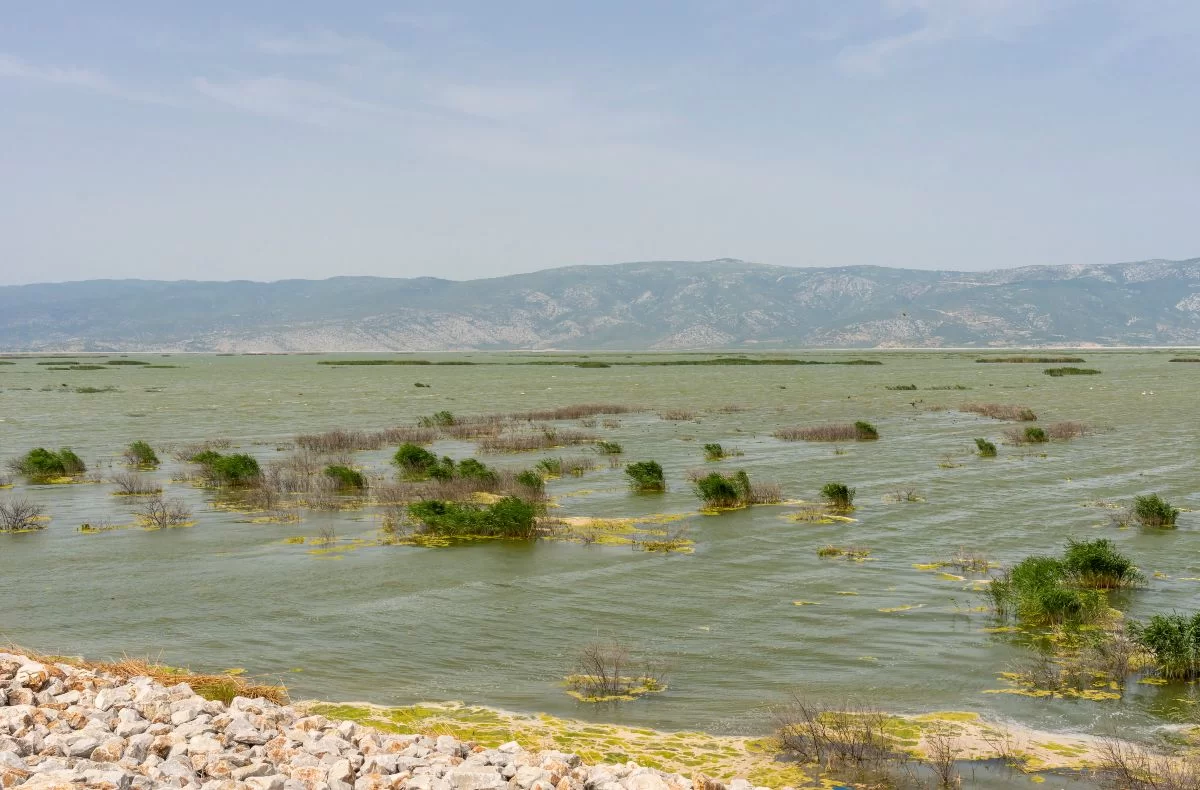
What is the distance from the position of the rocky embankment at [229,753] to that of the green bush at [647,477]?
16.8m

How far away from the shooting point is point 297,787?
23.4 feet

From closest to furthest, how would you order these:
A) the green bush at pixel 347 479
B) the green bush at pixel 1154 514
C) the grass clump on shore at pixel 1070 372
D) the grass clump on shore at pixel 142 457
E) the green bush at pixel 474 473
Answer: the green bush at pixel 1154 514 < the green bush at pixel 474 473 < the green bush at pixel 347 479 < the grass clump on shore at pixel 142 457 < the grass clump on shore at pixel 1070 372

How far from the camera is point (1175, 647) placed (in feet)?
36.1

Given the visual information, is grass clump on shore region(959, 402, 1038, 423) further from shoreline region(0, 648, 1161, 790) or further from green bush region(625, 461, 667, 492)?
shoreline region(0, 648, 1161, 790)

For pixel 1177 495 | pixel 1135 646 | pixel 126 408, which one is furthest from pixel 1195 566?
pixel 126 408

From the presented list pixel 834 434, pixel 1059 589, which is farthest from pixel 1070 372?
pixel 1059 589

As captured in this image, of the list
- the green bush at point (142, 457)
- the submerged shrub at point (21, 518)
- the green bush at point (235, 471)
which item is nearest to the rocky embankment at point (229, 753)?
the submerged shrub at point (21, 518)

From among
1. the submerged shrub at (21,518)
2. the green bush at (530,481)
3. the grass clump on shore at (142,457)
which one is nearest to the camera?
the submerged shrub at (21,518)

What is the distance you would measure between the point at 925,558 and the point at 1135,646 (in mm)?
5681

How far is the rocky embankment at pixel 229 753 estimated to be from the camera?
7.20 m

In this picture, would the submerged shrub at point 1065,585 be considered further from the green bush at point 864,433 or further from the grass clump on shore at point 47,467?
the grass clump on shore at point 47,467

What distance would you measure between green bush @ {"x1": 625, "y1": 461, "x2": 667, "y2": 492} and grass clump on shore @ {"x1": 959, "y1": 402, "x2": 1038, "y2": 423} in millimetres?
25415

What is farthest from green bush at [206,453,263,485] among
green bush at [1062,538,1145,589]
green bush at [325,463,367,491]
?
green bush at [1062,538,1145,589]

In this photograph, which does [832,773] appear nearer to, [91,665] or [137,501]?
[91,665]
